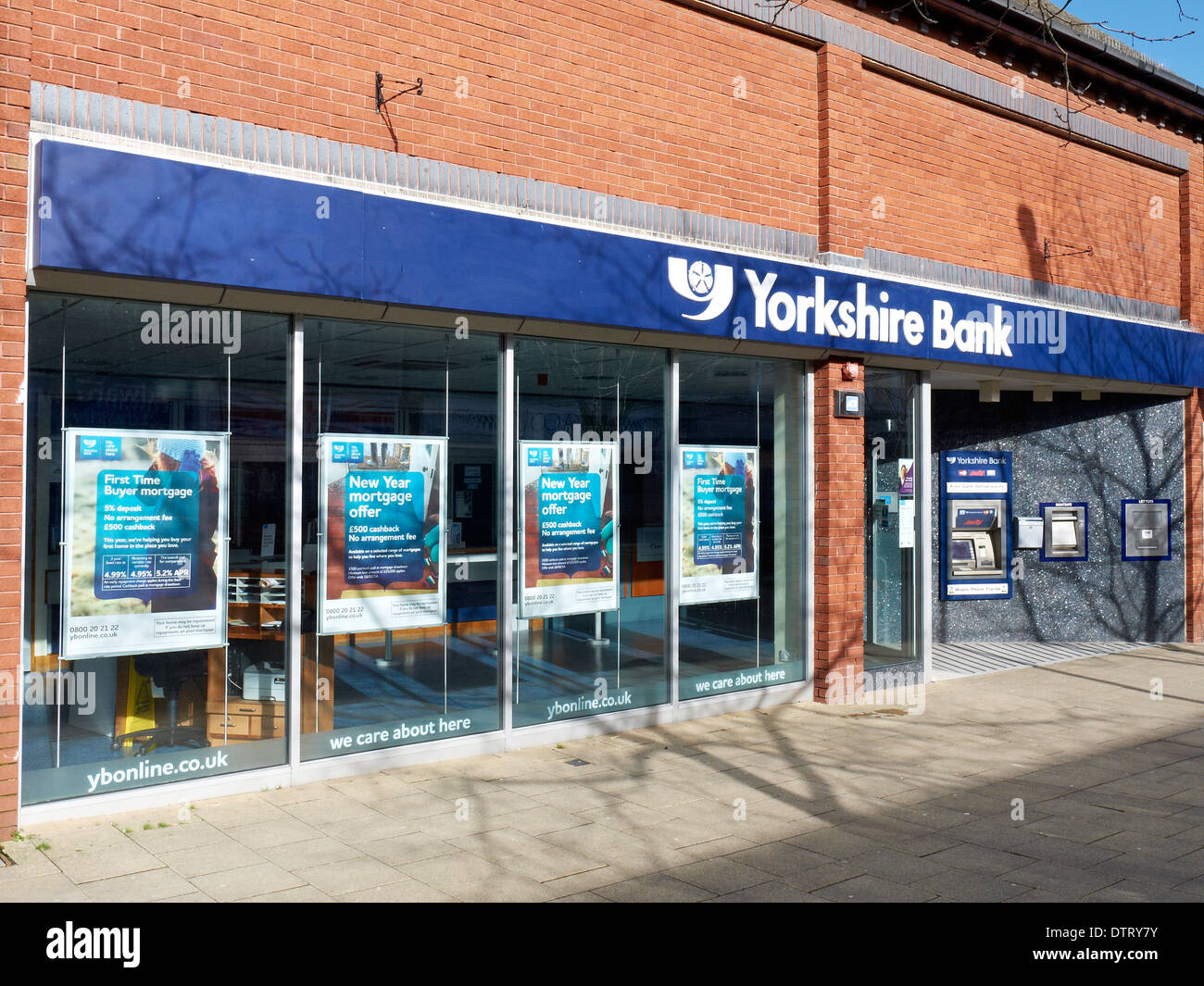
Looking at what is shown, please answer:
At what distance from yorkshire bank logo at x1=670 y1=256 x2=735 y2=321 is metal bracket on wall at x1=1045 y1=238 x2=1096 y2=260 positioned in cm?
492

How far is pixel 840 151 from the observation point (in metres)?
9.63

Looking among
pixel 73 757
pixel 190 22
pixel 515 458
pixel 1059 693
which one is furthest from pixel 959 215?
pixel 73 757

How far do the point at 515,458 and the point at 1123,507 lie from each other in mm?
9443

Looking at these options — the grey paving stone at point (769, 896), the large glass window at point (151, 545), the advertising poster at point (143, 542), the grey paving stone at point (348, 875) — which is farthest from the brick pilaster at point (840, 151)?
the grey paving stone at point (348, 875)

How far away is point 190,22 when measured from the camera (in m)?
6.33

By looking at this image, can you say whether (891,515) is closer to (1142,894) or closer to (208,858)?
(1142,894)

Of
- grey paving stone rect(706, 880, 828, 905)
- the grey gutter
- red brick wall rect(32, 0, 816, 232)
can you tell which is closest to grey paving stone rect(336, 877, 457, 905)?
grey paving stone rect(706, 880, 828, 905)

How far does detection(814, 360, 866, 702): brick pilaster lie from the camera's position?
9703 mm

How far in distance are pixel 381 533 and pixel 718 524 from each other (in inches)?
122

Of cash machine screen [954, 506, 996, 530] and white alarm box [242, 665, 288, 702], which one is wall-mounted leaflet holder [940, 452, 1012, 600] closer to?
cash machine screen [954, 506, 996, 530]

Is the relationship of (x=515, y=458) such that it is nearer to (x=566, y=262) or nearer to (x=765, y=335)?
(x=566, y=262)

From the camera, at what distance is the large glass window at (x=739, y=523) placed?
9078mm

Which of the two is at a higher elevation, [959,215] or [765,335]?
[959,215]
